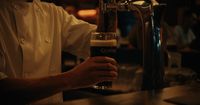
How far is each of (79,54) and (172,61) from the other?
41.4 inches

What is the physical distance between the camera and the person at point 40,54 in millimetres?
1437

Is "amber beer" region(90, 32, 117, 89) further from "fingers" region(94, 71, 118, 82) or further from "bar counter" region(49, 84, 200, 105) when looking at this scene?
"bar counter" region(49, 84, 200, 105)

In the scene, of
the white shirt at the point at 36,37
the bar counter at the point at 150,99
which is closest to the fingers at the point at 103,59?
the bar counter at the point at 150,99

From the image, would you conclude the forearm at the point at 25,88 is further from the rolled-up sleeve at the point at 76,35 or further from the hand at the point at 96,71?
the rolled-up sleeve at the point at 76,35

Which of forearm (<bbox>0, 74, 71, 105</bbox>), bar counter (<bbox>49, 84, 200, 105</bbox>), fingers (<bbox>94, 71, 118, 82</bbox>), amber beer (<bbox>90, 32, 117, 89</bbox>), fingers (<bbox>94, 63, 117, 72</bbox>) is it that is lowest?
bar counter (<bbox>49, 84, 200, 105</bbox>)

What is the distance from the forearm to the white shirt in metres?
0.20

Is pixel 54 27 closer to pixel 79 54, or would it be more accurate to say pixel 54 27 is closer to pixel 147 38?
pixel 79 54

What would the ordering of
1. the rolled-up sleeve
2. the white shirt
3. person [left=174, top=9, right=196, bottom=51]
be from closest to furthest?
the white shirt
the rolled-up sleeve
person [left=174, top=9, right=196, bottom=51]

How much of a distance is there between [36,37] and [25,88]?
49 centimetres

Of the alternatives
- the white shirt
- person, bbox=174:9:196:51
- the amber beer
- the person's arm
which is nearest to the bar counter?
the person's arm

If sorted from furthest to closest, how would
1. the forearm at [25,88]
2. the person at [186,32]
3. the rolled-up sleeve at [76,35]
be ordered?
the person at [186,32] < the rolled-up sleeve at [76,35] < the forearm at [25,88]

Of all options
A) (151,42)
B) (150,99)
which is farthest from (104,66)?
(151,42)

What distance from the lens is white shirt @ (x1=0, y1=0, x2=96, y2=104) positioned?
1.79 m

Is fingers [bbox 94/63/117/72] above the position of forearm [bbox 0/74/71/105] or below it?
above
